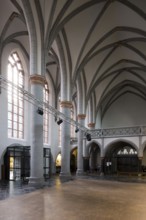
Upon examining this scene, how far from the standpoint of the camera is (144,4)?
19422mm

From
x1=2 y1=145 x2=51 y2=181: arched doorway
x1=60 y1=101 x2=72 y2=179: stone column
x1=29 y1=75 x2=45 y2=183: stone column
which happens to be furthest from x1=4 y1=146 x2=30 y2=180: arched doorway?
x1=29 y1=75 x2=45 y2=183: stone column

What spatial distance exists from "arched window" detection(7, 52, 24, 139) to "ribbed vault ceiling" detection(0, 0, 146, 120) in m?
1.66

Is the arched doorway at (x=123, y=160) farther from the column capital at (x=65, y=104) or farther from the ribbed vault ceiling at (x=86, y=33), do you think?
the column capital at (x=65, y=104)

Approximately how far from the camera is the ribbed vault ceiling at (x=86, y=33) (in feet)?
59.4

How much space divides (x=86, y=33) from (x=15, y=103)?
9.24 m

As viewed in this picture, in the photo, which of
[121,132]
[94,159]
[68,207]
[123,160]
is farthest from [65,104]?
[123,160]

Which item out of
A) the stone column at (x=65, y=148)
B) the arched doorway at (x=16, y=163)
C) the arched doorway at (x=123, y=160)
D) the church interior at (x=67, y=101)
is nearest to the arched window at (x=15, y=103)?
the church interior at (x=67, y=101)

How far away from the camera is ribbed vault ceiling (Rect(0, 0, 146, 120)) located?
713 inches

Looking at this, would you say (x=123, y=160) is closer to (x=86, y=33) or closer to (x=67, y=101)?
(x=67, y=101)

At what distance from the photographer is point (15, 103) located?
2531 cm

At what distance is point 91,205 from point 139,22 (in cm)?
1583

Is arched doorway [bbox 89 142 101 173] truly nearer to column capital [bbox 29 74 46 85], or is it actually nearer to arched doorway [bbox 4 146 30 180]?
arched doorway [bbox 4 146 30 180]

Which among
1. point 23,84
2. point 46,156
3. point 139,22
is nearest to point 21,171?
point 46,156

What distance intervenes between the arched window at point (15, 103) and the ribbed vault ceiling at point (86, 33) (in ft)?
5.45
